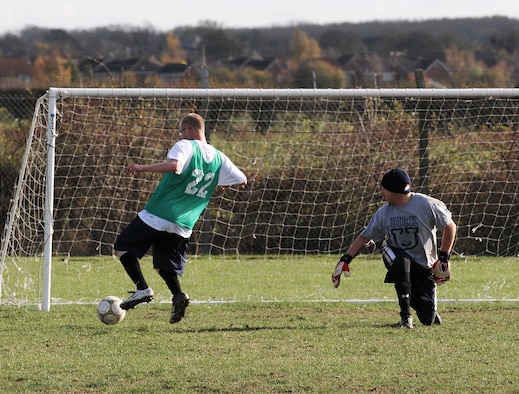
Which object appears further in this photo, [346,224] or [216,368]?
[346,224]

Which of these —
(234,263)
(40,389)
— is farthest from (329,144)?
(40,389)

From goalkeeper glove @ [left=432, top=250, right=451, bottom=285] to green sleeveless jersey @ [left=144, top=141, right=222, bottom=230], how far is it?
190 centimetres

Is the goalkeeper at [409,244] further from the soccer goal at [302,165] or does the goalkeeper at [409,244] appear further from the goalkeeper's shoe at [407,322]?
the soccer goal at [302,165]

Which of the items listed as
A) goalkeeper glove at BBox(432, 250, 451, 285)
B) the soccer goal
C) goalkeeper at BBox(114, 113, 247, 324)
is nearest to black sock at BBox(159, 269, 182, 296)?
goalkeeper at BBox(114, 113, 247, 324)

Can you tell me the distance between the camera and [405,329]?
27.5 ft

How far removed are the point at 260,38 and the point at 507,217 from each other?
105 metres

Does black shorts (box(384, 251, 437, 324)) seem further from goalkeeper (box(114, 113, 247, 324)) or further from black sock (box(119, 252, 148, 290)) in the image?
black sock (box(119, 252, 148, 290))

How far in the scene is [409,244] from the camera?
27.8 ft

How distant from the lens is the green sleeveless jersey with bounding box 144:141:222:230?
8.16 meters

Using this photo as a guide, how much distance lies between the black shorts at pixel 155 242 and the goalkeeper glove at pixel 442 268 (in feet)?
6.48

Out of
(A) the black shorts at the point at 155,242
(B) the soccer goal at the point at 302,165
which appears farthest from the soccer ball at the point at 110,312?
(B) the soccer goal at the point at 302,165

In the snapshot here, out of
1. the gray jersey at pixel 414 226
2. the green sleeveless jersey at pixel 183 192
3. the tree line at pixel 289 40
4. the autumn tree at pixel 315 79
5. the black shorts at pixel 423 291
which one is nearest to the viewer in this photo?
the green sleeveless jersey at pixel 183 192

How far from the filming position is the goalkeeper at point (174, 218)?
8.17m

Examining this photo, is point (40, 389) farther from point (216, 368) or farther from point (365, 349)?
point (365, 349)
